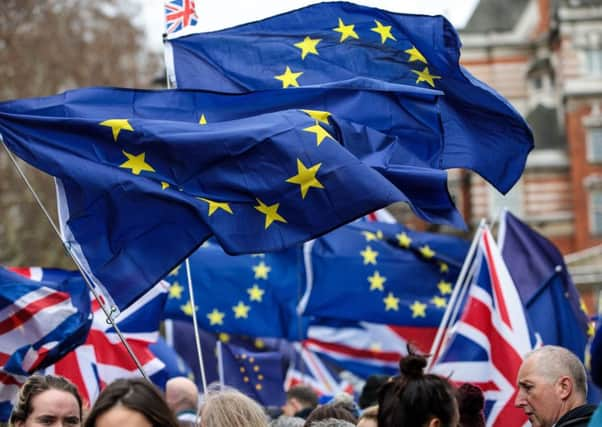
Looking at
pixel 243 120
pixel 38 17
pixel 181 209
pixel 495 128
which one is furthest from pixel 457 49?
pixel 38 17

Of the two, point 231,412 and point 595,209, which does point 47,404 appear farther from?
point 595,209

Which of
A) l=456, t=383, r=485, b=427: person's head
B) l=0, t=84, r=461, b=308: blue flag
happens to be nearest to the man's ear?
l=456, t=383, r=485, b=427: person's head

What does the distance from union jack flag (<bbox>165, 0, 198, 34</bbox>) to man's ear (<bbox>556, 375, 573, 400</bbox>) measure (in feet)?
11.4

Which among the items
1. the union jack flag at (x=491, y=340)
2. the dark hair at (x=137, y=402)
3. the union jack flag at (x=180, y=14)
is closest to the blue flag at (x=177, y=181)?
the union jack flag at (x=180, y=14)

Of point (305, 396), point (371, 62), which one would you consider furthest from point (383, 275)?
point (371, 62)

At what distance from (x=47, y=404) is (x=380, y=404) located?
1.99 meters

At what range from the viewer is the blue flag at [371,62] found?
9.28m

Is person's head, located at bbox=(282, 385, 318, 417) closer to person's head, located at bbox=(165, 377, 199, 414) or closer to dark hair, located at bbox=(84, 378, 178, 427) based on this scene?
person's head, located at bbox=(165, 377, 199, 414)

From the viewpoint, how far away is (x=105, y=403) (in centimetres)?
482

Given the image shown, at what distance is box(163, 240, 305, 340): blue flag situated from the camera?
14508 millimetres

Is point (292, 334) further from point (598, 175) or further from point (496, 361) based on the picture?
point (598, 175)

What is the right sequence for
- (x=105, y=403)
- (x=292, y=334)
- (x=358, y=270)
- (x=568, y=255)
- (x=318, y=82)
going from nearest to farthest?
(x=105, y=403), (x=318, y=82), (x=358, y=270), (x=292, y=334), (x=568, y=255)

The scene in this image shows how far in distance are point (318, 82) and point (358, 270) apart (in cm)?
529

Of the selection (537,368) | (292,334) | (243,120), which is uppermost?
(243,120)
